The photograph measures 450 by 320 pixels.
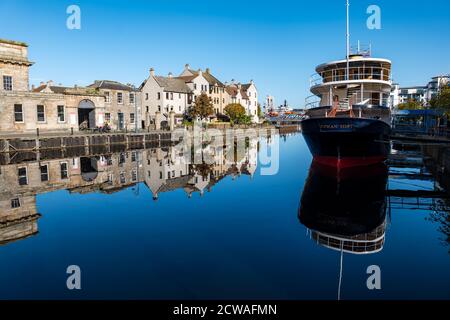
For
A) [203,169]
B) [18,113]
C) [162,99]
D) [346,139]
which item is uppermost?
[162,99]

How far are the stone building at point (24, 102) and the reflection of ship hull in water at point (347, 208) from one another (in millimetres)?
34572

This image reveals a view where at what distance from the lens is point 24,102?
40.2m

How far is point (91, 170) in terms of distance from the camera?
2588 centimetres

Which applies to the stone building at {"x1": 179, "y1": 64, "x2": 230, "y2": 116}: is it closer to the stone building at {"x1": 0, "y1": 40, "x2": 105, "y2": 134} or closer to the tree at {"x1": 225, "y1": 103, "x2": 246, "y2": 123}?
the tree at {"x1": 225, "y1": 103, "x2": 246, "y2": 123}

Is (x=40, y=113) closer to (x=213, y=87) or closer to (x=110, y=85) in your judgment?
(x=110, y=85)

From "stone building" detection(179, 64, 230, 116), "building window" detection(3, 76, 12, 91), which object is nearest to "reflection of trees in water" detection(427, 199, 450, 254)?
"building window" detection(3, 76, 12, 91)

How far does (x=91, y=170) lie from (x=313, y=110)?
16.9 metres

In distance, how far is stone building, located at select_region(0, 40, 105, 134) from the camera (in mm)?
38875

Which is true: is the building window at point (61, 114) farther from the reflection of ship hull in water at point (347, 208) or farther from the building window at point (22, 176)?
the reflection of ship hull in water at point (347, 208)

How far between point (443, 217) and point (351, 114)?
349 inches

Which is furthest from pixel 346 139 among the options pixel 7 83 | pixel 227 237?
pixel 7 83

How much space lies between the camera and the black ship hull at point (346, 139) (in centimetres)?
1917

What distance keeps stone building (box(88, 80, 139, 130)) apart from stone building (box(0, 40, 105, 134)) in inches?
292
